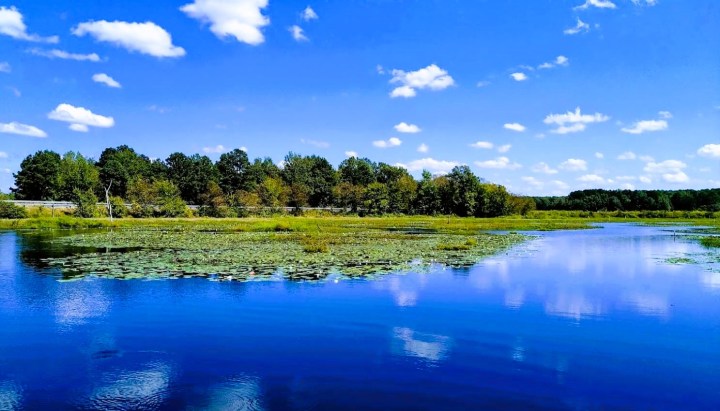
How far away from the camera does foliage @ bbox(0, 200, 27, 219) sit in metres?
48.7

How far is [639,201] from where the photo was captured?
113812mm

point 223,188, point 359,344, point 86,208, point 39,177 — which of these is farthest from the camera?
point 223,188

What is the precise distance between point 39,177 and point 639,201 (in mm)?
116259

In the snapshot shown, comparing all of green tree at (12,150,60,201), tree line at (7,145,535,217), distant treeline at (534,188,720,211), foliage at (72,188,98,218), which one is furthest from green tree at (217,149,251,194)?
distant treeline at (534,188,720,211)

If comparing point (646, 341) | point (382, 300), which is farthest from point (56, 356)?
point (646, 341)

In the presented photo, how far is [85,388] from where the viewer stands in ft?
22.1

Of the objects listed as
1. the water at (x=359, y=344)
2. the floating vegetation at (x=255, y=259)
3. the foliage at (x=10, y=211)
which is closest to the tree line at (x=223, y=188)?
the foliage at (x=10, y=211)

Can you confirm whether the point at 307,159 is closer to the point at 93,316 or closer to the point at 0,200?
the point at 0,200

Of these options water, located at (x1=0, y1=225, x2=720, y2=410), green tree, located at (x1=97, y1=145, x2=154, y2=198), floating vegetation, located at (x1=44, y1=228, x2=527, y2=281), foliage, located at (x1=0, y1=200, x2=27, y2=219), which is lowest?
water, located at (x1=0, y1=225, x2=720, y2=410)

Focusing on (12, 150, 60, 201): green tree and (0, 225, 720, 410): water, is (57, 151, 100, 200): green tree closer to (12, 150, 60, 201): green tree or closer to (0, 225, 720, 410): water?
(12, 150, 60, 201): green tree

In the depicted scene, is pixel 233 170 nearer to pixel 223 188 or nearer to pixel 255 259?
pixel 223 188

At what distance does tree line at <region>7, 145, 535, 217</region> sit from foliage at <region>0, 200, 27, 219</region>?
10.3 meters

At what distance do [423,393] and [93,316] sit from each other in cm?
749

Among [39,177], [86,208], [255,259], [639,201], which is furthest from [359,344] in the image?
[639,201]
